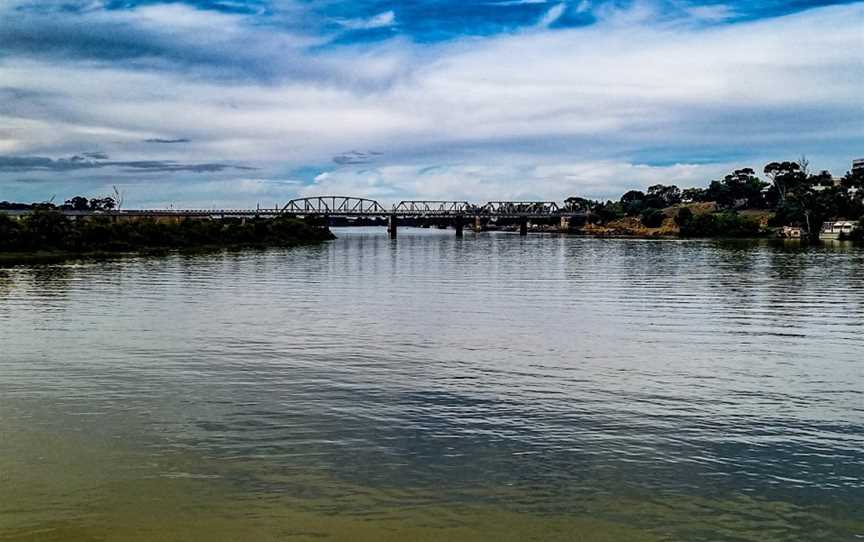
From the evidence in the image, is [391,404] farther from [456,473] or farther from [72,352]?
[72,352]

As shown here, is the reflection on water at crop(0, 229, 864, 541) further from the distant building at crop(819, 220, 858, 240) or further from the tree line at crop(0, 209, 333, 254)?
the distant building at crop(819, 220, 858, 240)

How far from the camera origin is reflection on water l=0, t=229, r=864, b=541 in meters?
14.2

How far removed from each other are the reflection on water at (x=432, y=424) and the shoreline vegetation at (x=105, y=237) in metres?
70.0

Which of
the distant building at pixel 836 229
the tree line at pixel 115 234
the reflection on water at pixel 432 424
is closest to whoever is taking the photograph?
the reflection on water at pixel 432 424

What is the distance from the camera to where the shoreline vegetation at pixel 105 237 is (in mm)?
106562

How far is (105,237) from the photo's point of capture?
411ft

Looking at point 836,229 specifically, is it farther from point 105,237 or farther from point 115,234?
point 105,237

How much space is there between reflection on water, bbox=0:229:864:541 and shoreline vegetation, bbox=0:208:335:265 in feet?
230

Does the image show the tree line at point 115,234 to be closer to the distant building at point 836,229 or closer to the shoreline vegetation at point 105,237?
the shoreline vegetation at point 105,237

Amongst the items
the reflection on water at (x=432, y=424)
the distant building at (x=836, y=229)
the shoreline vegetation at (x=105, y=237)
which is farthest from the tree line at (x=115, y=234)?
the distant building at (x=836, y=229)

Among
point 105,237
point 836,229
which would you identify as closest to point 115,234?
point 105,237

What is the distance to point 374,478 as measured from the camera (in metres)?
16.1

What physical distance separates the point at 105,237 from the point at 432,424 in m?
119

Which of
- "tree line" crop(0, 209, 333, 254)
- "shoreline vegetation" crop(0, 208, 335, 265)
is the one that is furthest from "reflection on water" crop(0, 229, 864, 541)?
"tree line" crop(0, 209, 333, 254)
